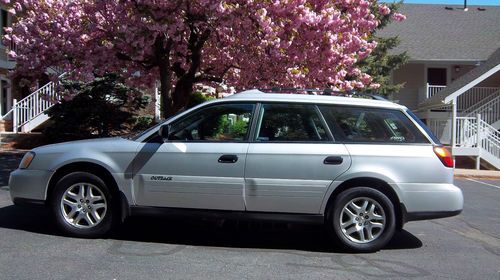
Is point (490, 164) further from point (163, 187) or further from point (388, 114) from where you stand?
point (163, 187)

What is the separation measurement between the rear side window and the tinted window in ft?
0.49

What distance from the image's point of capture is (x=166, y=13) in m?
9.56

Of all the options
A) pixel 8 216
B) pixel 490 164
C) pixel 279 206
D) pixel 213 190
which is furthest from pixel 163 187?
pixel 490 164

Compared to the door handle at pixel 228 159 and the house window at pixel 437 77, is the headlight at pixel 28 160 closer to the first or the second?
the door handle at pixel 228 159

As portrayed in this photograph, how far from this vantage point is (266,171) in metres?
5.98

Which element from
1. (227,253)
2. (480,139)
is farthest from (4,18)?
(227,253)

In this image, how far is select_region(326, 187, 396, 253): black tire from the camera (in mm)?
5980

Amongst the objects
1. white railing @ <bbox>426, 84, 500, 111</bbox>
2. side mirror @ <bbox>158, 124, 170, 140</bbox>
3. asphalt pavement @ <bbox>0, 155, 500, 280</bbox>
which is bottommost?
asphalt pavement @ <bbox>0, 155, 500, 280</bbox>

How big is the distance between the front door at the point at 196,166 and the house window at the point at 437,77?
20.2 m

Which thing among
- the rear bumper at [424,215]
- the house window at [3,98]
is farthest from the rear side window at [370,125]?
the house window at [3,98]

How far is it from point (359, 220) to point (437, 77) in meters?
20.3

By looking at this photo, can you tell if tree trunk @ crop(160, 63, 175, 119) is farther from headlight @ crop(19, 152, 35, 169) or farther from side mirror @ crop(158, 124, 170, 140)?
side mirror @ crop(158, 124, 170, 140)

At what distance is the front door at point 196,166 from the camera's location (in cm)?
600

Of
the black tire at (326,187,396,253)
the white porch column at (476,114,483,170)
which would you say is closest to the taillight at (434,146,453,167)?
the black tire at (326,187,396,253)
